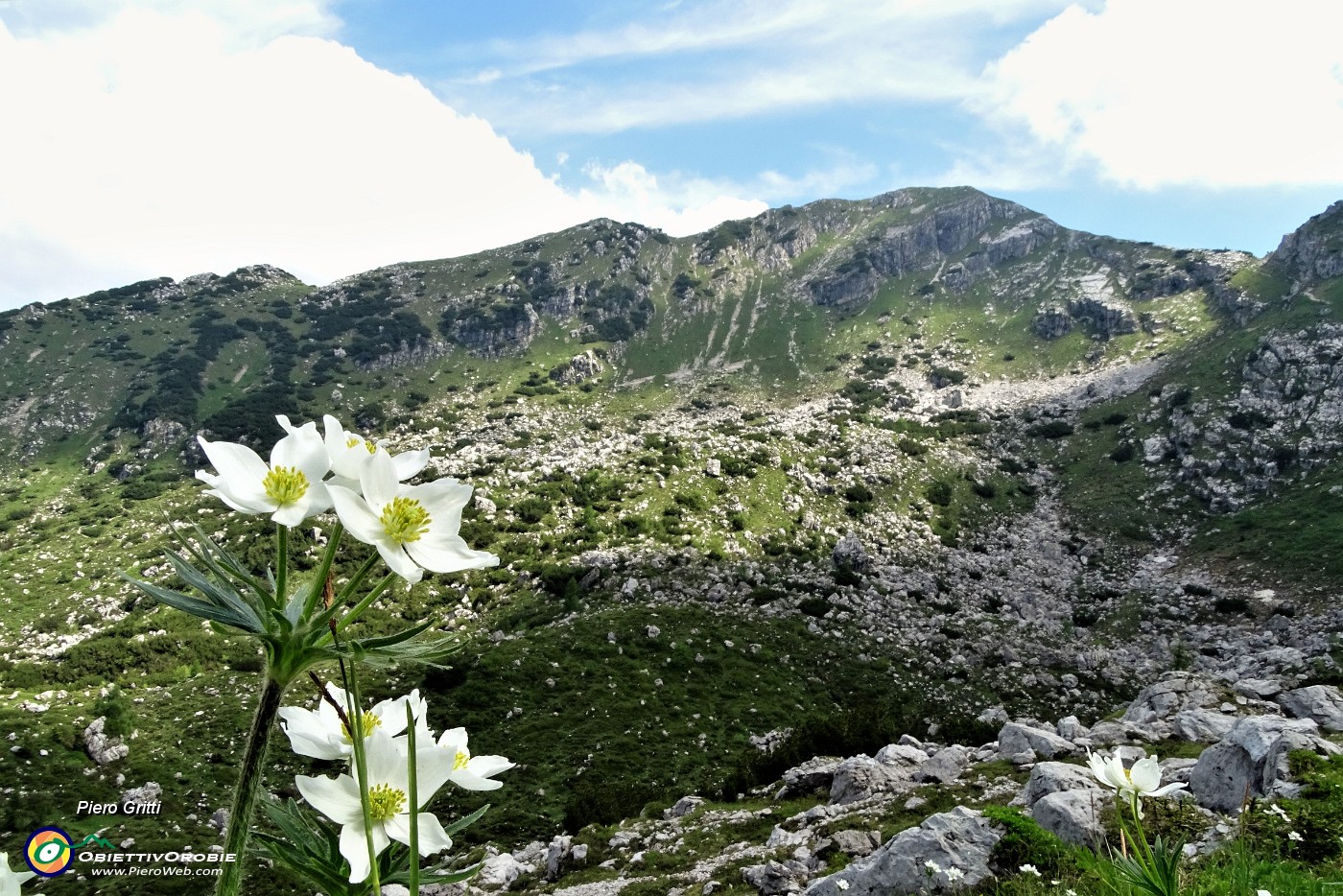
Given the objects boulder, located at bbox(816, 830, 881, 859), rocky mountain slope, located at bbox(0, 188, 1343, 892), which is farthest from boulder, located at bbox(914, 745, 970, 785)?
rocky mountain slope, located at bbox(0, 188, 1343, 892)

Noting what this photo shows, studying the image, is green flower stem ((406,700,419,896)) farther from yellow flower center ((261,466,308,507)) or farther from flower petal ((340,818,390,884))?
yellow flower center ((261,466,308,507))

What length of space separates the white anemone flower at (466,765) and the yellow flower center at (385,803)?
172mm

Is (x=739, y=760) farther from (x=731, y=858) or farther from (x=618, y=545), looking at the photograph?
(x=618, y=545)

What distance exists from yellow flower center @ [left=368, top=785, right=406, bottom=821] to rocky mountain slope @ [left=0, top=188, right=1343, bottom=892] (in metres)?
16.8

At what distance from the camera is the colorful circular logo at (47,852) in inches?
114

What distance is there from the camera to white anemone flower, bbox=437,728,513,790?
2.24 metres

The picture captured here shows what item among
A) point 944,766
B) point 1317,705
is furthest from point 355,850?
point 1317,705

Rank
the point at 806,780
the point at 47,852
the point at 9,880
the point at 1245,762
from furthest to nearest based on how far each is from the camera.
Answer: the point at 806,780 → the point at 1245,762 → the point at 47,852 → the point at 9,880

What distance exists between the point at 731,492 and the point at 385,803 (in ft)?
142

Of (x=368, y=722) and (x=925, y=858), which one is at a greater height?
(x=368, y=722)

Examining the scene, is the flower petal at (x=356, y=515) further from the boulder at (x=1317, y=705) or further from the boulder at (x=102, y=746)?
the boulder at (x=102, y=746)

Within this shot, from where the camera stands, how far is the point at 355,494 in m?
2.13

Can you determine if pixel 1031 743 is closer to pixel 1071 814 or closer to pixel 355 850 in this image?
pixel 1071 814

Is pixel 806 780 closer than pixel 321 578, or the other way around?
pixel 321 578
